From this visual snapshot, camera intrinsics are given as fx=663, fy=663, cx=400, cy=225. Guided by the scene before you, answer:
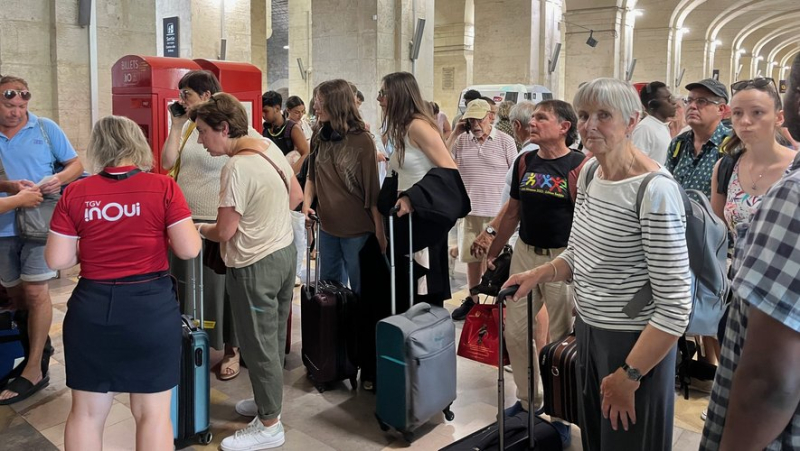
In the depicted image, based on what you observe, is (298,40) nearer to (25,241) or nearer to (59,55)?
(59,55)

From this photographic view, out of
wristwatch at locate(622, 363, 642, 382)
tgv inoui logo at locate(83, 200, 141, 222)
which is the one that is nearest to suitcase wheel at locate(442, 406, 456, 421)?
wristwatch at locate(622, 363, 642, 382)

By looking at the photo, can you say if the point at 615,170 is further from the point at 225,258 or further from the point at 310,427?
the point at 310,427

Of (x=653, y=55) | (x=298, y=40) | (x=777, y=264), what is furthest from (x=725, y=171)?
(x=653, y=55)

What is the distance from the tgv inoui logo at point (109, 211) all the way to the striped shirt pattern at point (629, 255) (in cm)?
180

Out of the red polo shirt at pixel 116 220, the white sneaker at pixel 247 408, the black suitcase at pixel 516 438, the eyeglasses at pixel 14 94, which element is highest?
the eyeglasses at pixel 14 94

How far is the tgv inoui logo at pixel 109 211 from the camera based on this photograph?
272 centimetres

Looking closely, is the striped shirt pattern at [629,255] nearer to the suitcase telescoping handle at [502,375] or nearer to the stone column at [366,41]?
the suitcase telescoping handle at [502,375]

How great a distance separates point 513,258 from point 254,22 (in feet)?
57.4

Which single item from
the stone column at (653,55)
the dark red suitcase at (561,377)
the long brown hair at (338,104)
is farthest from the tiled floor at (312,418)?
the stone column at (653,55)

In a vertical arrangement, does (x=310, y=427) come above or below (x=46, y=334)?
Answer: below

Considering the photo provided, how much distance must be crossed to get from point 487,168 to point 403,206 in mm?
2282

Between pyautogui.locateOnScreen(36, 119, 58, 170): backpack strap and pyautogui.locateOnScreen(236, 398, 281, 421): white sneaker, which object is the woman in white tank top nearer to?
pyautogui.locateOnScreen(236, 398, 281, 421): white sneaker

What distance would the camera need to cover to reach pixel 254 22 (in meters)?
19.4

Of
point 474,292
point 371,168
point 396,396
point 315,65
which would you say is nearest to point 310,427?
point 396,396
